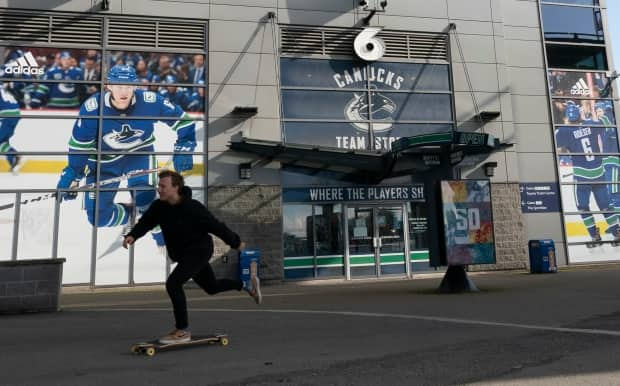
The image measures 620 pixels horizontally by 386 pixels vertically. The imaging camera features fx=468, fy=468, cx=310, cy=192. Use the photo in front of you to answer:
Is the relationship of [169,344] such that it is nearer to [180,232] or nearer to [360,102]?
[180,232]

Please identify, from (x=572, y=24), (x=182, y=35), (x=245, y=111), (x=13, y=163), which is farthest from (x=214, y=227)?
(x=572, y=24)

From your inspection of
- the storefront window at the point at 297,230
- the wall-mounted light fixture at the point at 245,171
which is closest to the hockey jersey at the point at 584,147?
the storefront window at the point at 297,230

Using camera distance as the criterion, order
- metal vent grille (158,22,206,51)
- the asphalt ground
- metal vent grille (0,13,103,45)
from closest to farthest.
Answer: the asphalt ground → metal vent grille (0,13,103,45) → metal vent grille (158,22,206,51)

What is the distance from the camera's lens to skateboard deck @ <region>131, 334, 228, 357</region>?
4.62 meters

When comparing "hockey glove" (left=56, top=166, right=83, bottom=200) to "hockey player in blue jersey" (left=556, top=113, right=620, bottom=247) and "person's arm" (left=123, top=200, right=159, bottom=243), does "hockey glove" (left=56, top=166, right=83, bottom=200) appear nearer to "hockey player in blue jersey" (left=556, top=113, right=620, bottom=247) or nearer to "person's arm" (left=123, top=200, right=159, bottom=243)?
"person's arm" (left=123, top=200, right=159, bottom=243)

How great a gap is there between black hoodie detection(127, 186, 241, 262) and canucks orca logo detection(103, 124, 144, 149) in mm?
9308

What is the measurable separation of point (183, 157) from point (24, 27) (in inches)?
226

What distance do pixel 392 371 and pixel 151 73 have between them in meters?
12.3

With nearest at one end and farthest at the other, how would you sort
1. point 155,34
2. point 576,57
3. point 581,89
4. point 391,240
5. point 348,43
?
1. point 155,34
2. point 391,240
3. point 348,43
4. point 581,89
5. point 576,57

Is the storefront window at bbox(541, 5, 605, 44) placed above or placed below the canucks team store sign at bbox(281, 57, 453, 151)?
above

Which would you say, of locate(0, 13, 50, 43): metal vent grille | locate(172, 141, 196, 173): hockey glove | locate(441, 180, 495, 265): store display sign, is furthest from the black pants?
locate(0, 13, 50, 43): metal vent grille

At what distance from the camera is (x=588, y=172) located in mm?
16594

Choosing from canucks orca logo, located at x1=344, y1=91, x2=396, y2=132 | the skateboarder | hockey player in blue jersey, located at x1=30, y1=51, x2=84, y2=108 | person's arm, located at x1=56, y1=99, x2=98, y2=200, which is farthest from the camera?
canucks orca logo, located at x1=344, y1=91, x2=396, y2=132

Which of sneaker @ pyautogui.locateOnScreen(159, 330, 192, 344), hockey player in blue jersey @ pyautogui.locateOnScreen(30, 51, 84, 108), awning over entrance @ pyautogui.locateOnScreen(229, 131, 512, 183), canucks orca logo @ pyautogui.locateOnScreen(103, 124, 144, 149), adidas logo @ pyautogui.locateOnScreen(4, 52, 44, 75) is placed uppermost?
adidas logo @ pyautogui.locateOnScreen(4, 52, 44, 75)
